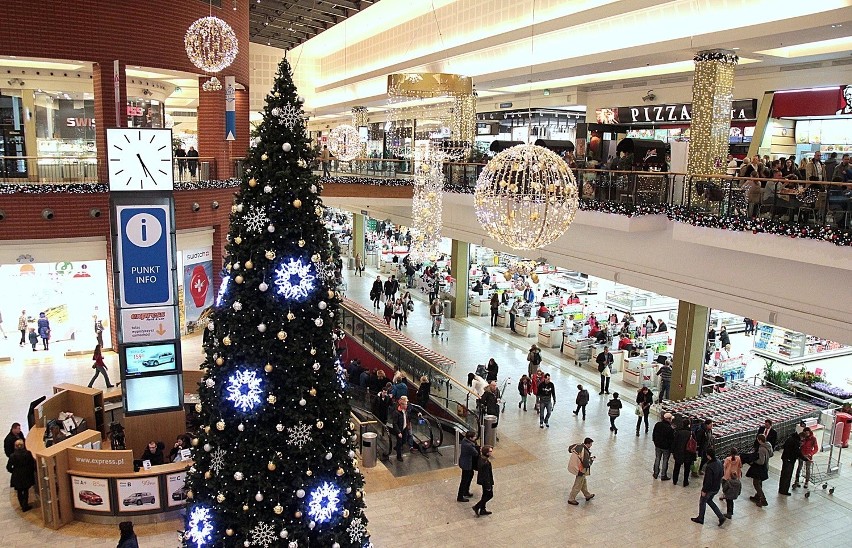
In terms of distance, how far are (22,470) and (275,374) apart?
619 centimetres

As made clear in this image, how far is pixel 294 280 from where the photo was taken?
212 inches

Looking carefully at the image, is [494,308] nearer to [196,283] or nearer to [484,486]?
[196,283]

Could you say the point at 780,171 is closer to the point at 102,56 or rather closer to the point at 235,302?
the point at 235,302

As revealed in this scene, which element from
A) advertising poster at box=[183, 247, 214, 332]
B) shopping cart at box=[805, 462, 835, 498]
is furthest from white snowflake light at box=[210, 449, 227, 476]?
advertising poster at box=[183, 247, 214, 332]

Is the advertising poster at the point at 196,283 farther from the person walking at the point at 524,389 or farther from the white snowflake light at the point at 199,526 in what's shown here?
the white snowflake light at the point at 199,526

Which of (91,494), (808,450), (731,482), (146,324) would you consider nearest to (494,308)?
(808,450)

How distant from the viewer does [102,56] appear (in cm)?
1570

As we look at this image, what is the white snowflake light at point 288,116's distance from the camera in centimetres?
530

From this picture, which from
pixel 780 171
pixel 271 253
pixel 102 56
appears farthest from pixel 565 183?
pixel 102 56

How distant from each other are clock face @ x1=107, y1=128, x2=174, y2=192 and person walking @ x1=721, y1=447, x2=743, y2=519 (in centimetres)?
983

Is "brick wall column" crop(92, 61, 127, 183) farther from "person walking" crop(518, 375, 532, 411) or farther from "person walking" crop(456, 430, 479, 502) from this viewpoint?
"person walking" crop(456, 430, 479, 502)

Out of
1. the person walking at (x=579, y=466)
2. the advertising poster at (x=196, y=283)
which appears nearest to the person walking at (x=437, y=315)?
the advertising poster at (x=196, y=283)

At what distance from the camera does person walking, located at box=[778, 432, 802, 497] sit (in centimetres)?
1096

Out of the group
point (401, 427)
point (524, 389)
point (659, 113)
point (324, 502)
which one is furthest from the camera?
point (659, 113)
